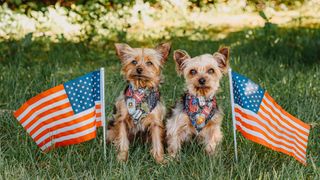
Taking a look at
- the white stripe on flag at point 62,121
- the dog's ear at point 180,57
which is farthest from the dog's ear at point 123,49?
the white stripe on flag at point 62,121

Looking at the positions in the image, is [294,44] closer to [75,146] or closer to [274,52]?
[274,52]

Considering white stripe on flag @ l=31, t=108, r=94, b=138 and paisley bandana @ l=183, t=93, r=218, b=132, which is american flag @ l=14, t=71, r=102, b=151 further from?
paisley bandana @ l=183, t=93, r=218, b=132

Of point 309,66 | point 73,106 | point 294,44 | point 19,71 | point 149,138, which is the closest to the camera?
point 73,106

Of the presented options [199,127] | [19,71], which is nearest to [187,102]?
[199,127]

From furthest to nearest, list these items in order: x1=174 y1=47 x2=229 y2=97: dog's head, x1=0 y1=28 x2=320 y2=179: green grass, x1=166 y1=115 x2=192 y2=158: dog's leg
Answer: x1=166 y1=115 x2=192 y2=158: dog's leg < x1=174 y1=47 x2=229 y2=97: dog's head < x1=0 y1=28 x2=320 y2=179: green grass

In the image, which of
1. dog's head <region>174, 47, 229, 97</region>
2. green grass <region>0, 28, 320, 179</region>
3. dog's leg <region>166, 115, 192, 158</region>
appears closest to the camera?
green grass <region>0, 28, 320, 179</region>

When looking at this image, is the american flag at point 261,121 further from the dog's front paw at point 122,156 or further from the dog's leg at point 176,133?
the dog's front paw at point 122,156

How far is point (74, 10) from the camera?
9188 mm

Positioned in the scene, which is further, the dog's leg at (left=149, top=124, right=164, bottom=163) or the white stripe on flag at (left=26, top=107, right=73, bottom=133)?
the dog's leg at (left=149, top=124, right=164, bottom=163)

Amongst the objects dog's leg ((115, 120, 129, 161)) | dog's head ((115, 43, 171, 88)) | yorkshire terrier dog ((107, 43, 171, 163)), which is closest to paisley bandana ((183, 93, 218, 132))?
yorkshire terrier dog ((107, 43, 171, 163))

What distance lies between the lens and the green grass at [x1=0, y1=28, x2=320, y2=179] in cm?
522

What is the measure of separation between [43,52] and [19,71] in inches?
66.2

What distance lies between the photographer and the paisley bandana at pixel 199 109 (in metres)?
5.43

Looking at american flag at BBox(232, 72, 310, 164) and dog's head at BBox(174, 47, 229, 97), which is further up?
dog's head at BBox(174, 47, 229, 97)
